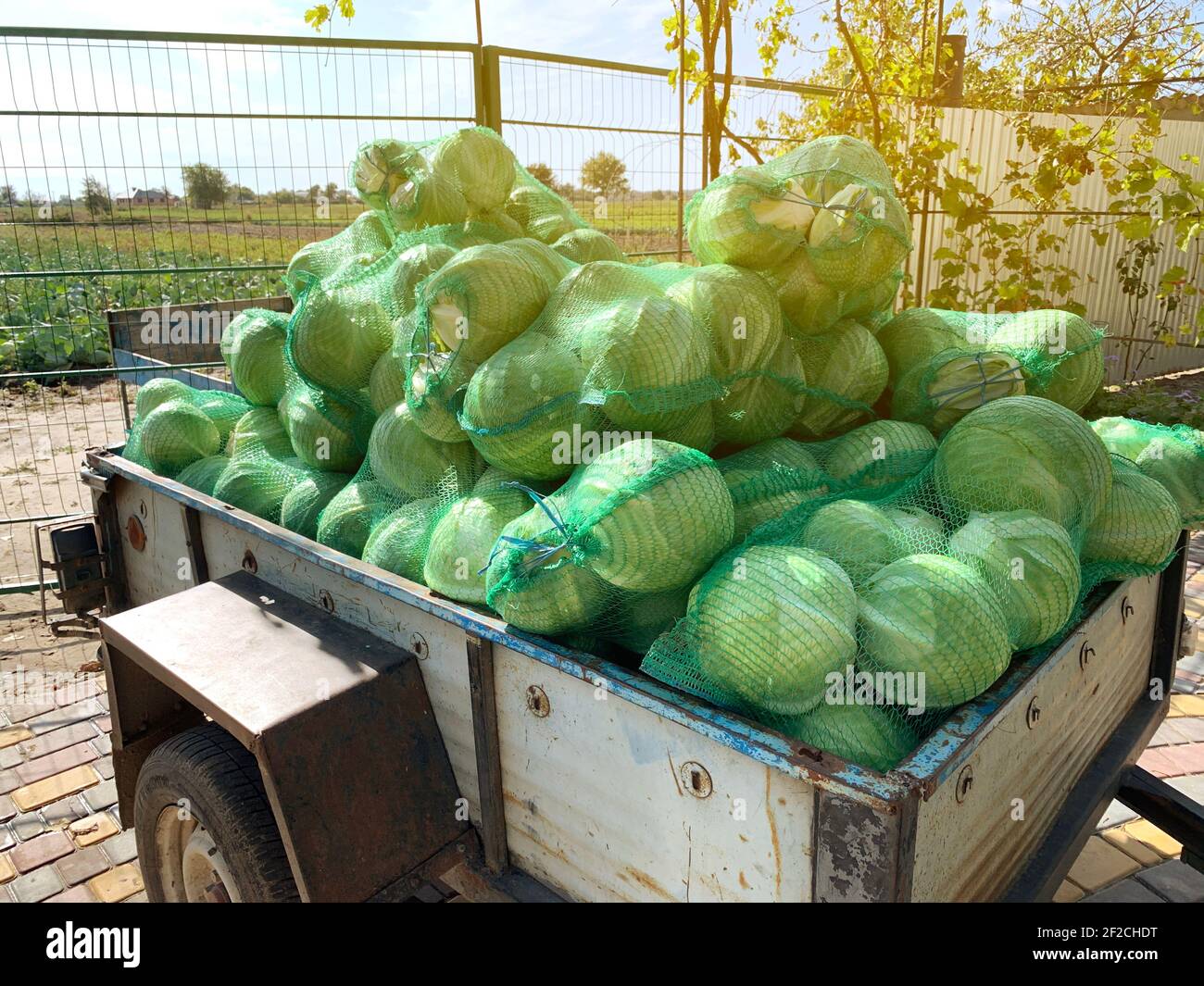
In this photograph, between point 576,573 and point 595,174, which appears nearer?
point 576,573

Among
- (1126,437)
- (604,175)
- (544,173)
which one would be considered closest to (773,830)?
(1126,437)

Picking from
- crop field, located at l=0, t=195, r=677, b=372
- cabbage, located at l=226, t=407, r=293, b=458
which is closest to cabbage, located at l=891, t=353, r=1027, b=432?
cabbage, located at l=226, t=407, r=293, b=458

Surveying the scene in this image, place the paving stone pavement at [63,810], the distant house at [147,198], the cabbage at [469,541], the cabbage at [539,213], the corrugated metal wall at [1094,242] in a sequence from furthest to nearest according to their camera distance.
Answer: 1. the corrugated metal wall at [1094,242]
2. the distant house at [147,198]
3. the cabbage at [539,213]
4. the paving stone pavement at [63,810]
5. the cabbage at [469,541]

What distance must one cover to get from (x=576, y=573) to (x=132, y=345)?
455 cm

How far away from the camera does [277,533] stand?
2721 mm

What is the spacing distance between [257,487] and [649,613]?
1.81 meters

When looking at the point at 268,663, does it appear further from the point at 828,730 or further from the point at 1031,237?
the point at 1031,237

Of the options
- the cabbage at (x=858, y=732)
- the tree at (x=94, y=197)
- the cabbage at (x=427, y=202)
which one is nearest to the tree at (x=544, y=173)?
the tree at (x=94, y=197)

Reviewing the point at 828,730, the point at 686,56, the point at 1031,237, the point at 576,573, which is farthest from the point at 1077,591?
the point at 1031,237

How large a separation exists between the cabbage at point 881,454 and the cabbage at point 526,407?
2.54 ft

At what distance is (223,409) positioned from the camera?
3.98 m

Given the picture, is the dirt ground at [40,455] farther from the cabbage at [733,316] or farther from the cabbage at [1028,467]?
the cabbage at [1028,467]

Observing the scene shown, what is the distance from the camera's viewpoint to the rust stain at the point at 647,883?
1852 millimetres
